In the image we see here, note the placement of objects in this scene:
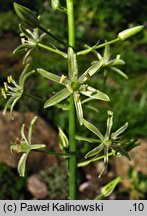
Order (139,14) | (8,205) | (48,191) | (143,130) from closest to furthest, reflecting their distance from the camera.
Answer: (8,205) < (48,191) < (143,130) < (139,14)

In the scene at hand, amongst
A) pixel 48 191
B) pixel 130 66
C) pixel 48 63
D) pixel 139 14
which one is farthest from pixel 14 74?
pixel 139 14

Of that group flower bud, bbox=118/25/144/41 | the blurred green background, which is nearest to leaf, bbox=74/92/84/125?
flower bud, bbox=118/25/144/41

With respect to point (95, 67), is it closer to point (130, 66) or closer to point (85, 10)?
point (130, 66)

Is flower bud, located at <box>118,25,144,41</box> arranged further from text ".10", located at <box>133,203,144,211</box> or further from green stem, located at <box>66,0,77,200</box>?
text ".10", located at <box>133,203,144,211</box>

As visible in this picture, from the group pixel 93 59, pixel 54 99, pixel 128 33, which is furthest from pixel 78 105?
pixel 93 59

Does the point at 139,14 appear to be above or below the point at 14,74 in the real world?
above

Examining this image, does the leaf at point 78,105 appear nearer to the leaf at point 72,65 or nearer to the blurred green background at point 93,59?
the leaf at point 72,65

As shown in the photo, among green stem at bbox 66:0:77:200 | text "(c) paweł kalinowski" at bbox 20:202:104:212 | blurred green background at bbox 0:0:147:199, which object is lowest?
text "(c) paweł kalinowski" at bbox 20:202:104:212
